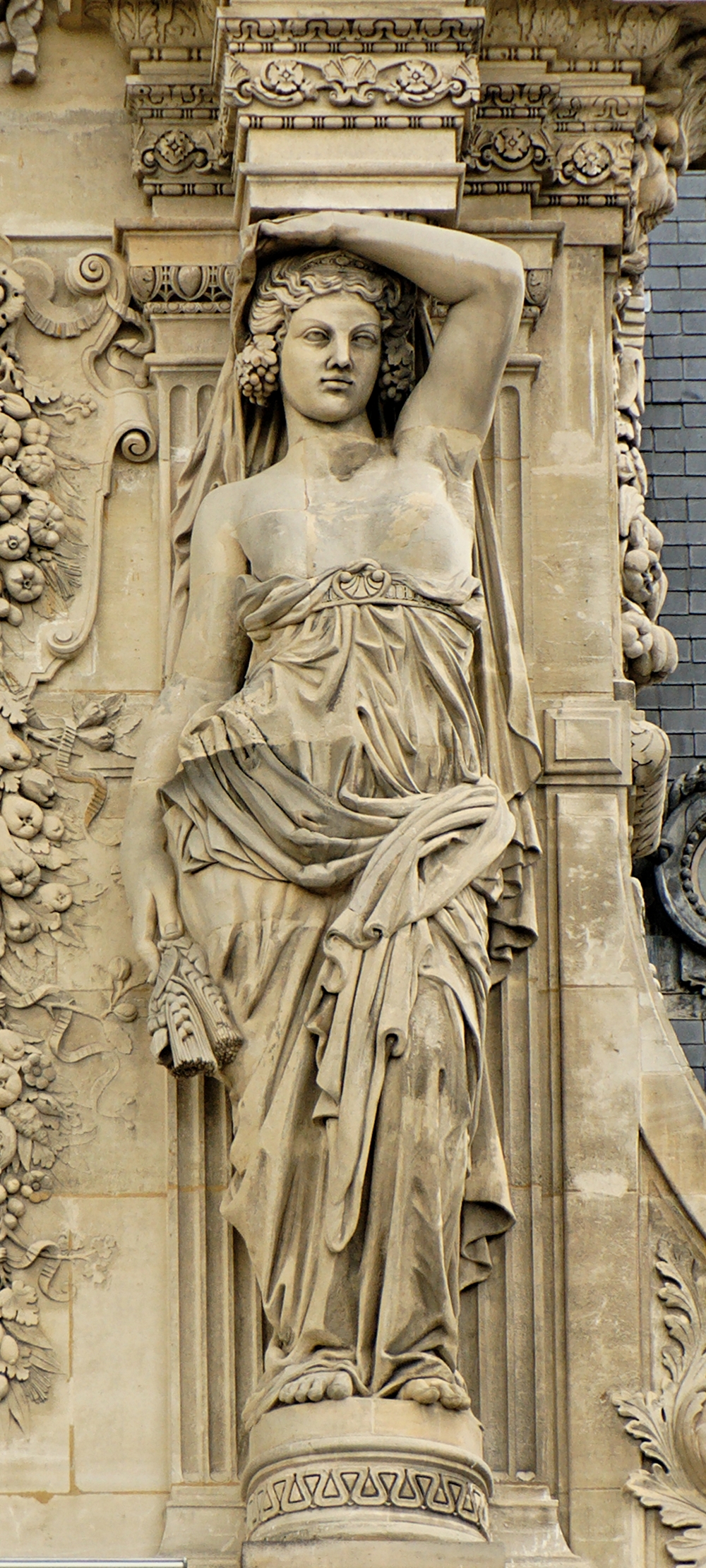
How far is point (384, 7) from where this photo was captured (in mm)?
11672

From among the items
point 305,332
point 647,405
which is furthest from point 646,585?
point 647,405

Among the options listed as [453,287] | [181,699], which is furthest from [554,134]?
[181,699]

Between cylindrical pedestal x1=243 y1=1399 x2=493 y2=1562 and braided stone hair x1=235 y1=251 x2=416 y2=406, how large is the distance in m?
3.11

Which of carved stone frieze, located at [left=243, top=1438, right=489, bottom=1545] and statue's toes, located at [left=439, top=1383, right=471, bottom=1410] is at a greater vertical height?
statue's toes, located at [left=439, top=1383, right=471, bottom=1410]

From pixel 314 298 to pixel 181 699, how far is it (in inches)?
50.2

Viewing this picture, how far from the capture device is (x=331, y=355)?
1145cm

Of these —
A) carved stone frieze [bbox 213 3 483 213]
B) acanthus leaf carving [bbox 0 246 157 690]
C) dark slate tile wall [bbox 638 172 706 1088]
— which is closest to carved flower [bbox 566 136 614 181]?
carved stone frieze [bbox 213 3 483 213]

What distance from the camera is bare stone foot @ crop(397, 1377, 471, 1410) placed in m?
10.7

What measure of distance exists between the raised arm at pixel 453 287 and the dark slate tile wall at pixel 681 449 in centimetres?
289

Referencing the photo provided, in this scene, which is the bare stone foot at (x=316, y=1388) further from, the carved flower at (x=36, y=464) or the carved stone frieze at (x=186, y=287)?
the carved stone frieze at (x=186, y=287)

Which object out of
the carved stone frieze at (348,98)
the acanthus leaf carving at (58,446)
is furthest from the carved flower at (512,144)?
the acanthus leaf carving at (58,446)

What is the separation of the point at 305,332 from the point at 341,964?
6.47 feet

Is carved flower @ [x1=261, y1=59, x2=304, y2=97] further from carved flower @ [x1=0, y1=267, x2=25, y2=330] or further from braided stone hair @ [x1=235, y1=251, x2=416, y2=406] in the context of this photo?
carved flower @ [x1=0, y1=267, x2=25, y2=330]

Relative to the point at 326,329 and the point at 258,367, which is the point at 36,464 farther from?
the point at 326,329
